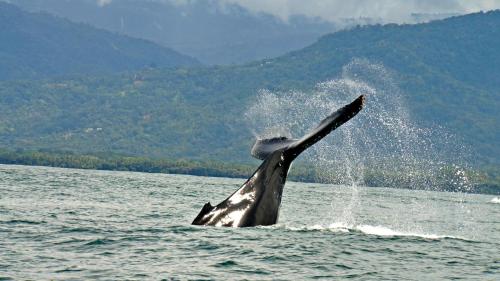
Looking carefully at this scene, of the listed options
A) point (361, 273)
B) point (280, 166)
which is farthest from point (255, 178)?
point (361, 273)

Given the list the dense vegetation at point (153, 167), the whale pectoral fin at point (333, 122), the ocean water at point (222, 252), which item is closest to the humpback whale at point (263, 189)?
the whale pectoral fin at point (333, 122)

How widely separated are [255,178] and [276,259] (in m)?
2.20

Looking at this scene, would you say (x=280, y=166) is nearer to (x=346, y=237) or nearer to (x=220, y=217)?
(x=220, y=217)

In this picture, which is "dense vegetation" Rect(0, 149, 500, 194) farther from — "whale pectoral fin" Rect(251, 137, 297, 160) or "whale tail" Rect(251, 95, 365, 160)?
"whale tail" Rect(251, 95, 365, 160)

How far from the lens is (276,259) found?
2258 centimetres

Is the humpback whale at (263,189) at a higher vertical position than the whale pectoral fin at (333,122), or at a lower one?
lower

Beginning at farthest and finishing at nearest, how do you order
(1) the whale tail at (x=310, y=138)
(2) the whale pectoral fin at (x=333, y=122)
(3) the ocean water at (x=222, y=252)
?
(3) the ocean water at (x=222, y=252)
(1) the whale tail at (x=310, y=138)
(2) the whale pectoral fin at (x=333, y=122)

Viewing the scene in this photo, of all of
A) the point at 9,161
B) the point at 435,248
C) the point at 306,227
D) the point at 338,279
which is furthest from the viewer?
the point at 9,161

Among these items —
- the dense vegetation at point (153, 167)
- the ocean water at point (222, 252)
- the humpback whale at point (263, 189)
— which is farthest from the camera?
the dense vegetation at point (153, 167)

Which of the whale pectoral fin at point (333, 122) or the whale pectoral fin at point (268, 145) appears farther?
the whale pectoral fin at point (268, 145)

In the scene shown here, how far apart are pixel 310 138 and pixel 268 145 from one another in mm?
2557

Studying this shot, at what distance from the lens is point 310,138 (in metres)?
20.9

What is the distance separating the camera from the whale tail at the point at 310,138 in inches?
779

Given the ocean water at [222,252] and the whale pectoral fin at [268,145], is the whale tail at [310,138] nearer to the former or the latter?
the whale pectoral fin at [268,145]
